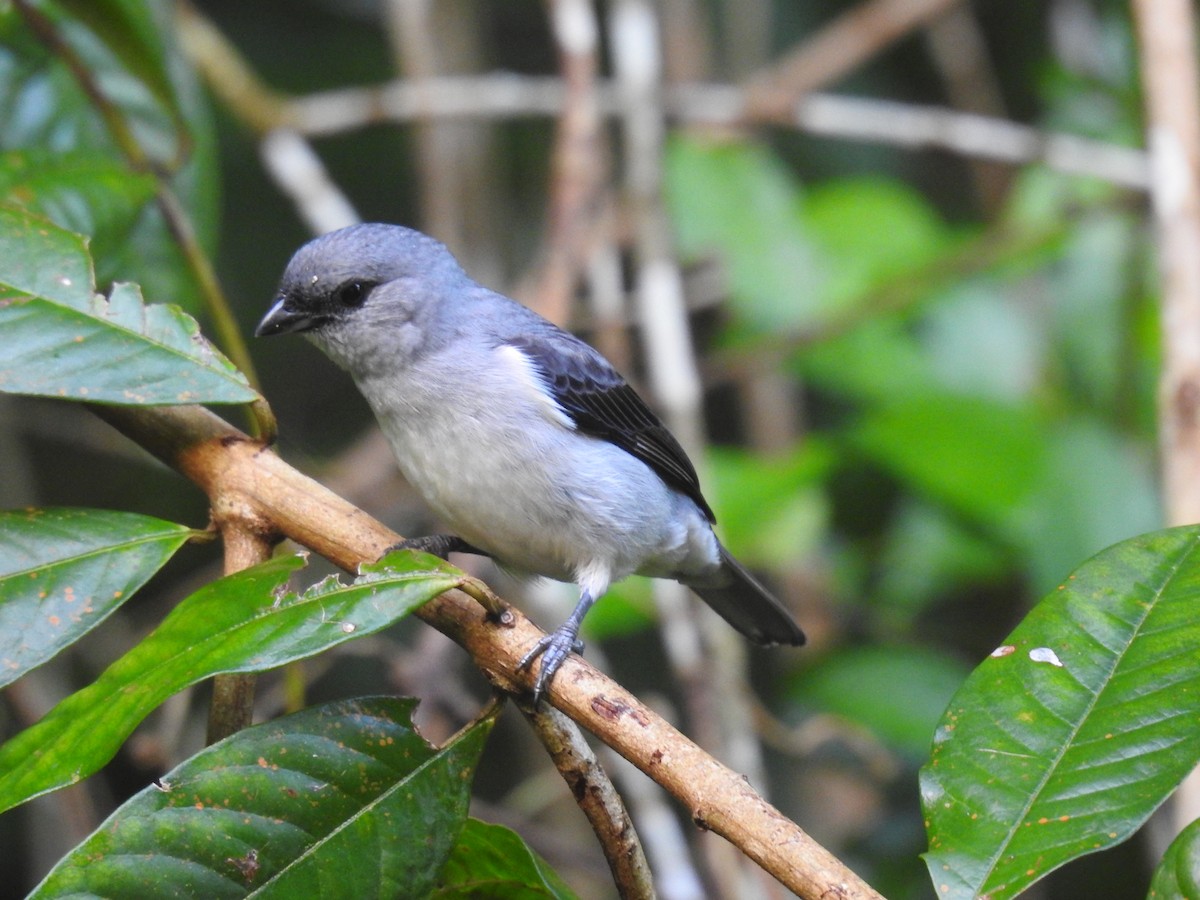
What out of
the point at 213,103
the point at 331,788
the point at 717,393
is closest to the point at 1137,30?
the point at 717,393

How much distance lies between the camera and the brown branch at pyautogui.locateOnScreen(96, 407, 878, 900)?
146cm

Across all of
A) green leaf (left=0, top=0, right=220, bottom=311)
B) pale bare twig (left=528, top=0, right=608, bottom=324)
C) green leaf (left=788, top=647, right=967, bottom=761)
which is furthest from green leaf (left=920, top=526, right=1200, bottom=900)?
pale bare twig (left=528, top=0, right=608, bottom=324)

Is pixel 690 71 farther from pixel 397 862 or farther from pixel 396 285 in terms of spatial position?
pixel 397 862

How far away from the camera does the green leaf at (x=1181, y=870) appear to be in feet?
4.74

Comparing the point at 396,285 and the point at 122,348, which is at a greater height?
the point at 396,285

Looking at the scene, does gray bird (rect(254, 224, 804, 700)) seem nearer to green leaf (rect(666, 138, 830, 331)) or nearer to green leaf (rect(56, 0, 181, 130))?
green leaf (rect(56, 0, 181, 130))

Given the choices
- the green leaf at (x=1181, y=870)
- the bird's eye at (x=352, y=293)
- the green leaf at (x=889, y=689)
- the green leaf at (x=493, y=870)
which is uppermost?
the bird's eye at (x=352, y=293)

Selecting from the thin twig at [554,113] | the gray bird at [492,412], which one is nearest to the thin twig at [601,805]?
the gray bird at [492,412]

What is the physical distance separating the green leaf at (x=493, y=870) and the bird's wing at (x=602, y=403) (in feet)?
5.08

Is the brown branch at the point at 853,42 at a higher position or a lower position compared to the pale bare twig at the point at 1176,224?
higher

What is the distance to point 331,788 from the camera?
64.6 inches

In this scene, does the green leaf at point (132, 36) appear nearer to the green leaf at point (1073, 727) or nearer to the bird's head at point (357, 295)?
the bird's head at point (357, 295)

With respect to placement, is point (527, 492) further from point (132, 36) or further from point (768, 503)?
point (768, 503)

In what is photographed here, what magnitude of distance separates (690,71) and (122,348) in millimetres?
5256
